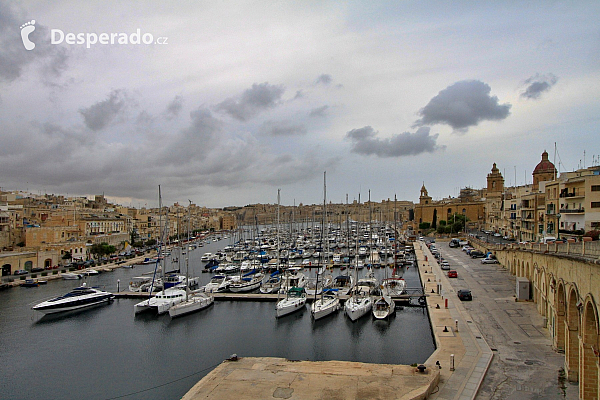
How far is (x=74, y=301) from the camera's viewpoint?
23.8 metres

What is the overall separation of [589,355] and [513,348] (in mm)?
4417

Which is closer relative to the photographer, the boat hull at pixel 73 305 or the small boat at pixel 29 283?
the boat hull at pixel 73 305

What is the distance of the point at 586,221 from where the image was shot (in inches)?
914

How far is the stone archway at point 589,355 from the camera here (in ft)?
28.5

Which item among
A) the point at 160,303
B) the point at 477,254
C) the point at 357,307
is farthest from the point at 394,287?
the point at 477,254

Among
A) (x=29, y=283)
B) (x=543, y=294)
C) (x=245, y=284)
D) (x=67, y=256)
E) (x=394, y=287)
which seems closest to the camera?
(x=543, y=294)

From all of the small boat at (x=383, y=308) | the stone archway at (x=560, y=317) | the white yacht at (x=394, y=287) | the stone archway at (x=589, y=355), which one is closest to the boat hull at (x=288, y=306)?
the small boat at (x=383, y=308)

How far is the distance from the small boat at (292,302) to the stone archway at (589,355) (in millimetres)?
13917

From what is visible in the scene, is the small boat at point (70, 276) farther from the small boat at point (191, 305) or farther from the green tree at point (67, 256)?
the small boat at point (191, 305)

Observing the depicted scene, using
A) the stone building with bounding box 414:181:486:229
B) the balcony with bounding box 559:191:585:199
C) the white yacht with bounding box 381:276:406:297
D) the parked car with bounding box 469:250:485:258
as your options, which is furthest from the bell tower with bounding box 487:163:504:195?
the white yacht with bounding box 381:276:406:297

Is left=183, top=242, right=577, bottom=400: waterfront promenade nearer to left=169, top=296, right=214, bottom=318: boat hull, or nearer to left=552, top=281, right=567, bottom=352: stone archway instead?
left=552, top=281, right=567, bottom=352: stone archway

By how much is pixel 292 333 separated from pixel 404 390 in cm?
931

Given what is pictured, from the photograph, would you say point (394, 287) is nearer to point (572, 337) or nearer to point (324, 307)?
point (324, 307)

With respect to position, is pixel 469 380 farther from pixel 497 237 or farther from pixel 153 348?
pixel 497 237
